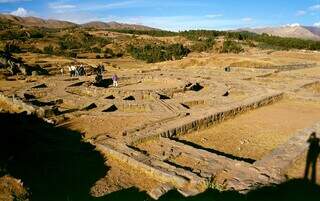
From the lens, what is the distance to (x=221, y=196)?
7168mm

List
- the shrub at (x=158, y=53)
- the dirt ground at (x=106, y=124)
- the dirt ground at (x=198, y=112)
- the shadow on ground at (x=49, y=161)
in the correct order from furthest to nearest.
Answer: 1. the shrub at (x=158, y=53)
2. the dirt ground at (x=106, y=124)
3. the dirt ground at (x=198, y=112)
4. the shadow on ground at (x=49, y=161)

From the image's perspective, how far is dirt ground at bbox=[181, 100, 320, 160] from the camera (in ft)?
35.7

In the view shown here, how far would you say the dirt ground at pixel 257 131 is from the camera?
1088 centimetres

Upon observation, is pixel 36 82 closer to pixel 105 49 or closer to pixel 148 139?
pixel 148 139

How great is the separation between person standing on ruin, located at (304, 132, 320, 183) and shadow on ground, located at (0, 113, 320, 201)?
48 cm

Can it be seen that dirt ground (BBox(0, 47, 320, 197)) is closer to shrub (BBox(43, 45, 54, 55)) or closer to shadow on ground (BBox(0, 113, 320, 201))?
shadow on ground (BBox(0, 113, 320, 201))

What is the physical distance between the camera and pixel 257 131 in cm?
1246

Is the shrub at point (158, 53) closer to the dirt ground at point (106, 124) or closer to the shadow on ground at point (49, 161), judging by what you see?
the dirt ground at point (106, 124)

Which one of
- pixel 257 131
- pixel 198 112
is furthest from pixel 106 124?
pixel 257 131

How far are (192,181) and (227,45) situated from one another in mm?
42023

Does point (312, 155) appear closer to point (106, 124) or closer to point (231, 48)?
point (106, 124)

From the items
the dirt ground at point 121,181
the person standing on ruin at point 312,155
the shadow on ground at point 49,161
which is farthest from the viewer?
the person standing on ruin at point 312,155

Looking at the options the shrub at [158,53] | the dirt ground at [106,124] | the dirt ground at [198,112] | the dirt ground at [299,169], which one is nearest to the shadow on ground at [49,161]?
the dirt ground at [198,112]

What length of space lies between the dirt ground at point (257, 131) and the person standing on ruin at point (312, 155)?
3.60 feet
